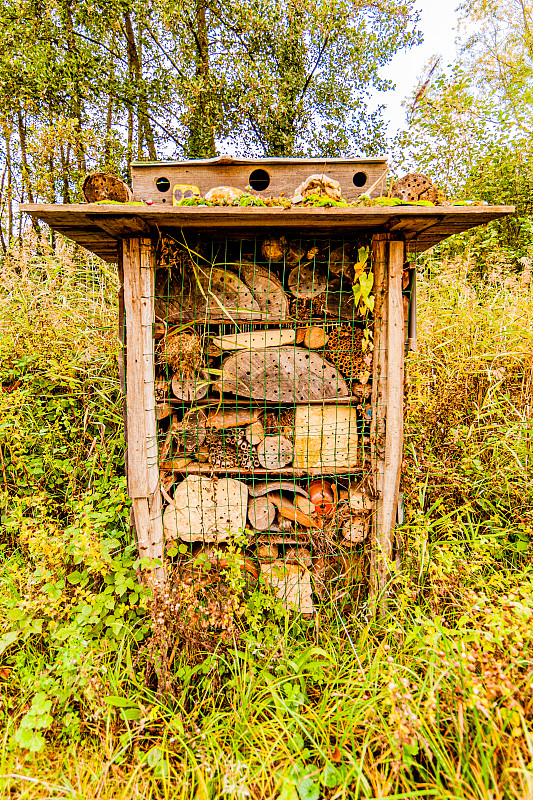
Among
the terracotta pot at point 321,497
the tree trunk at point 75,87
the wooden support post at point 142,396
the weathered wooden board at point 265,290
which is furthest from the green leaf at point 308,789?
the tree trunk at point 75,87

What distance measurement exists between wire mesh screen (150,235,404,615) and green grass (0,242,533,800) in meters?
0.37

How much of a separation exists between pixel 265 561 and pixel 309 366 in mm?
1240

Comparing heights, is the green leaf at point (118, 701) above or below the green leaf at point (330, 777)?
above

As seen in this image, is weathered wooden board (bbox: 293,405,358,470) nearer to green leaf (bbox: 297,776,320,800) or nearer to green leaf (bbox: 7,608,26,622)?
green leaf (bbox: 297,776,320,800)

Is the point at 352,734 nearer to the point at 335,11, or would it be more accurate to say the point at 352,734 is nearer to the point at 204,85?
the point at 204,85

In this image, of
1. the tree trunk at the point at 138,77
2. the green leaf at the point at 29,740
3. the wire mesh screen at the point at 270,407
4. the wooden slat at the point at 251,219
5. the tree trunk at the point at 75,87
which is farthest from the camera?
the tree trunk at the point at 138,77

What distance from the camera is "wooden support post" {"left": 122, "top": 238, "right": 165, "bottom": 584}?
6.91 feet

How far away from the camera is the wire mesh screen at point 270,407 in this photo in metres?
2.34

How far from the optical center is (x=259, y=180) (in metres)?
2.37

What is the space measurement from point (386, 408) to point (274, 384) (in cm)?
69

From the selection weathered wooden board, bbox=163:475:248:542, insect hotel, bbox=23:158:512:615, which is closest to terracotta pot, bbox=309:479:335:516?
insect hotel, bbox=23:158:512:615

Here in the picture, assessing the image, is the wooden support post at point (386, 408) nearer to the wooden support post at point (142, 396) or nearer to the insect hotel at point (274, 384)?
the insect hotel at point (274, 384)

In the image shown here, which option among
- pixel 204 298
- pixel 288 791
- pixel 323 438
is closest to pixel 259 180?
pixel 204 298

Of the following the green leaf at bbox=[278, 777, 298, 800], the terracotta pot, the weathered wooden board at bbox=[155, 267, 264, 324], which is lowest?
the green leaf at bbox=[278, 777, 298, 800]
